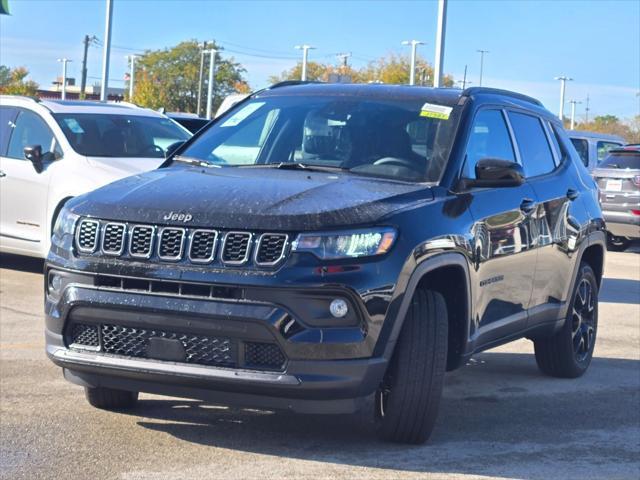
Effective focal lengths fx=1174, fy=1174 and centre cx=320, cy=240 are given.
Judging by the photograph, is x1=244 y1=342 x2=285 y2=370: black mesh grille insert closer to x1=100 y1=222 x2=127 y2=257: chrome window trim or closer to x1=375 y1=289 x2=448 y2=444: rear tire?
x1=375 y1=289 x2=448 y2=444: rear tire

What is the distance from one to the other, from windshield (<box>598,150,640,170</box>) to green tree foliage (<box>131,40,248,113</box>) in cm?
7604

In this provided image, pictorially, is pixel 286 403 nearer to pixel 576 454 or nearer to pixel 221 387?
pixel 221 387

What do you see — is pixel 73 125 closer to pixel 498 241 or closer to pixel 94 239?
pixel 498 241

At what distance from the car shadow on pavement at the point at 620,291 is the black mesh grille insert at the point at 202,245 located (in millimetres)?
8186

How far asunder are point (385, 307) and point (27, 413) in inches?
85.0

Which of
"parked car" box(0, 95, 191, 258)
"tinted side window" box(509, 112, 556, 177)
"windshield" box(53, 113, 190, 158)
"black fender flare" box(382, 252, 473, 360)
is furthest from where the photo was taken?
"windshield" box(53, 113, 190, 158)

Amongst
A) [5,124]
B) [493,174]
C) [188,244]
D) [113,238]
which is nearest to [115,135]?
[5,124]

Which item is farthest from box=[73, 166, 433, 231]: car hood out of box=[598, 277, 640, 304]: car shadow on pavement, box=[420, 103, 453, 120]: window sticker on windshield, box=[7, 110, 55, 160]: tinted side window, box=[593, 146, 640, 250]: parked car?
box=[593, 146, 640, 250]: parked car

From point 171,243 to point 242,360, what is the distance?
0.61 meters

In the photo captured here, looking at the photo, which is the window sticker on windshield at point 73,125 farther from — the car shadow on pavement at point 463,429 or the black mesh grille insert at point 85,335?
the black mesh grille insert at point 85,335

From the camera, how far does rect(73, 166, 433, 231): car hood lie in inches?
202

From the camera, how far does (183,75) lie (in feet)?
325

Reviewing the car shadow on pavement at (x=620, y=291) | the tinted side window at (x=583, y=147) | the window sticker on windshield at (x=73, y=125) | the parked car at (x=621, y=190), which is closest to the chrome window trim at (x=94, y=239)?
the window sticker on windshield at (x=73, y=125)

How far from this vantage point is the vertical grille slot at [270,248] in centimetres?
505
